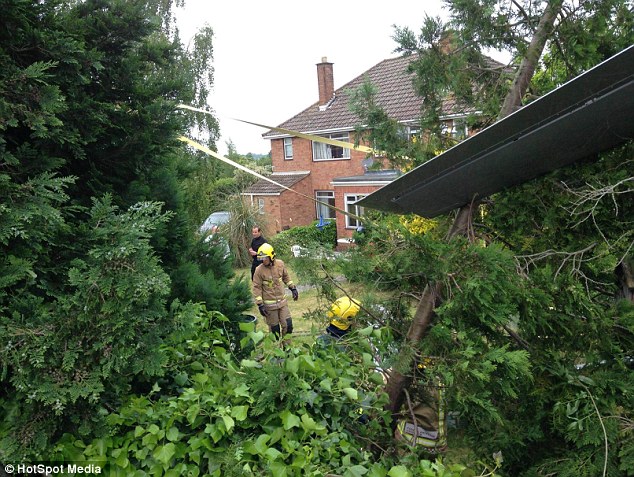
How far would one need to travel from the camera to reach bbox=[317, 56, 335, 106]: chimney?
2617cm

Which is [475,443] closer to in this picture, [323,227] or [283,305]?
[283,305]

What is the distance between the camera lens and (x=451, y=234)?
3191mm

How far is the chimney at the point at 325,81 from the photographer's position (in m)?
26.2

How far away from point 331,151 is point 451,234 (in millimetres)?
22611

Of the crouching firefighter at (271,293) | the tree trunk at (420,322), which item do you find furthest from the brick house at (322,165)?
the tree trunk at (420,322)

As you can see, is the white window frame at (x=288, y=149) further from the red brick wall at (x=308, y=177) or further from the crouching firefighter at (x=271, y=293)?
the crouching firefighter at (x=271, y=293)

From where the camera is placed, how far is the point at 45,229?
8.46ft

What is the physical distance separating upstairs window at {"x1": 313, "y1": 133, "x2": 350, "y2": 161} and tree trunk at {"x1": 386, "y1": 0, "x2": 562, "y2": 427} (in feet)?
68.5

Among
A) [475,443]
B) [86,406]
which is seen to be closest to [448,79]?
[475,443]

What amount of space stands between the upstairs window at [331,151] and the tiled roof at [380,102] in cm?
54

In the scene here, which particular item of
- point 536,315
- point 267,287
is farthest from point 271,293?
point 536,315

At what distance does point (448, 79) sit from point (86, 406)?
392 cm

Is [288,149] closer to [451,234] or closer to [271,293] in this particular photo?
[271,293]

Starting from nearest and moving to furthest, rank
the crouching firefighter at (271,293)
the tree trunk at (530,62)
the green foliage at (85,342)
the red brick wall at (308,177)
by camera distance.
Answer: the green foliage at (85,342)
the tree trunk at (530,62)
the crouching firefighter at (271,293)
the red brick wall at (308,177)
